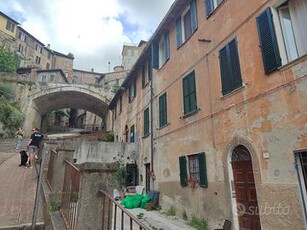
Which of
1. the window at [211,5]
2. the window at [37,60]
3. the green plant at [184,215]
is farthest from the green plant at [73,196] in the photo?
the window at [37,60]

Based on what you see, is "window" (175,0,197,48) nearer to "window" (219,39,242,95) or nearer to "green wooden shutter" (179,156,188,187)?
"window" (219,39,242,95)

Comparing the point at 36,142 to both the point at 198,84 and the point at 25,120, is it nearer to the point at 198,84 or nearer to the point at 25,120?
the point at 198,84

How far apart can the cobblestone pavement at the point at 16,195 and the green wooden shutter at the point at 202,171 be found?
5057 mm

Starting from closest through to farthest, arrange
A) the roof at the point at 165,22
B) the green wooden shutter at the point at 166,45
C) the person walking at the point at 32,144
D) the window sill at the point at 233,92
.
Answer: the window sill at the point at 233,92 < the roof at the point at 165,22 < the person walking at the point at 32,144 < the green wooden shutter at the point at 166,45

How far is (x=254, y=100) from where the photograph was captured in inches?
243

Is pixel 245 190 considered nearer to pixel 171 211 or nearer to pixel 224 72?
pixel 224 72

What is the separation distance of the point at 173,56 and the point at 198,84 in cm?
300

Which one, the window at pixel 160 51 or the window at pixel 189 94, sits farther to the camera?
the window at pixel 160 51

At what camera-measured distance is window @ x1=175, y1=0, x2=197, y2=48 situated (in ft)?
31.5

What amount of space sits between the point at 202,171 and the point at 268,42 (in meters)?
4.61

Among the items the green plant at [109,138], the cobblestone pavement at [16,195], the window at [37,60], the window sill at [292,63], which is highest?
the window at [37,60]

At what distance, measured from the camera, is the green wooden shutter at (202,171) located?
25.8ft

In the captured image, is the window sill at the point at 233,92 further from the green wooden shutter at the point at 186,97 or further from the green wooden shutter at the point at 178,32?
the green wooden shutter at the point at 178,32

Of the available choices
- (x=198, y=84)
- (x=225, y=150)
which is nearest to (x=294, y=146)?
(x=225, y=150)
